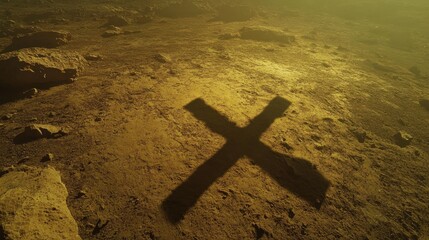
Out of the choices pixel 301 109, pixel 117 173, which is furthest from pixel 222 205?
pixel 301 109

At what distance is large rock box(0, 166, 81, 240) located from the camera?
7.41 feet

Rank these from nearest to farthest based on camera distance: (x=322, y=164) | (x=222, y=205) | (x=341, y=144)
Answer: (x=222, y=205), (x=322, y=164), (x=341, y=144)

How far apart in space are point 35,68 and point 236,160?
397cm

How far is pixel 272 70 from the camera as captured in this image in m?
6.77

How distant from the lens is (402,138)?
4.74 m

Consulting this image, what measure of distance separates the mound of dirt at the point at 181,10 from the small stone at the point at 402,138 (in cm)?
1023

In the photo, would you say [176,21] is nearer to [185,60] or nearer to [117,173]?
[185,60]

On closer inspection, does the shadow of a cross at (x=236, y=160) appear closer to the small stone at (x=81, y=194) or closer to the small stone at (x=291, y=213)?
the small stone at (x=291, y=213)

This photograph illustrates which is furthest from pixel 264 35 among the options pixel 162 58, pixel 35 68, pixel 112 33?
pixel 35 68

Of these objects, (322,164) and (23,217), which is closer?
(23,217)

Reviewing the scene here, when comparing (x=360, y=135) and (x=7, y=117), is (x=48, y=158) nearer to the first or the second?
(x=7, y=117)

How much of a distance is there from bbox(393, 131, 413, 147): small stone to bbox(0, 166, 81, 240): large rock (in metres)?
5.08

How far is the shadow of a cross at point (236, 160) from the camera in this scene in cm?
312

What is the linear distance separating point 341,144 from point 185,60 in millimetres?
4091
